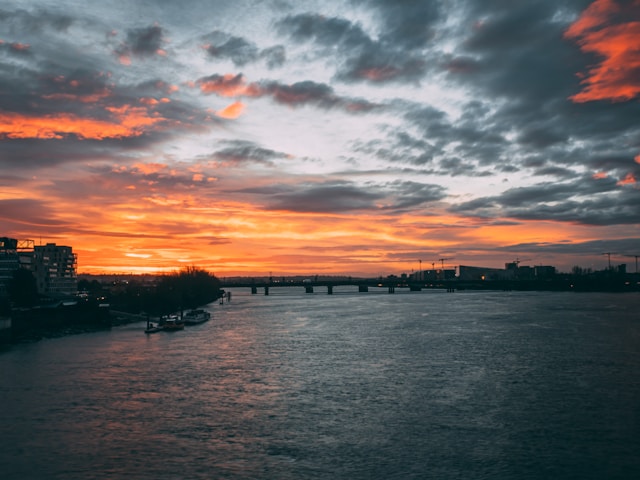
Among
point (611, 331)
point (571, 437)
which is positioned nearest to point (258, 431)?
point (571, 437)

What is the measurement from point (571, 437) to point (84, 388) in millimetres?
41806

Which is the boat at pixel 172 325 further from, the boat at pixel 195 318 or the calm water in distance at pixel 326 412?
the calm water in distance at pixel 326 412

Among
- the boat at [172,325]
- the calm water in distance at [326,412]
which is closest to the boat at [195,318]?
the boat at [172,325]

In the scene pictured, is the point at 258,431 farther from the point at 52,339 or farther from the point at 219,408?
the point at 52,339

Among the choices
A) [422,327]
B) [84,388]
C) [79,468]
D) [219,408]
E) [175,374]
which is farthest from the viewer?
[422,327]

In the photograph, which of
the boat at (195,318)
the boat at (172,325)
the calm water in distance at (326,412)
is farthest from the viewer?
the boat at (195,318)

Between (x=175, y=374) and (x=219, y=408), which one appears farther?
(x=175, y=374)

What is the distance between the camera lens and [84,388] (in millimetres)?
53656

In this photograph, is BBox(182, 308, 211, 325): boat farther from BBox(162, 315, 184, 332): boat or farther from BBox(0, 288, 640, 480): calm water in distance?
BBox(0, 288, 640, 480): calm water in distance

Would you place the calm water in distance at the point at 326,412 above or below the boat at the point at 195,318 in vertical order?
below

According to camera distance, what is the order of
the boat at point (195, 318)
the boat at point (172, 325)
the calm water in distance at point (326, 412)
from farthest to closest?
the boat at point (195, 318) → the boat at point (172, 325) → the calm water in distance at point (326, 412)

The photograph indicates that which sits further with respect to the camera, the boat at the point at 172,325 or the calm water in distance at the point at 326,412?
the boat at the point at 172,325

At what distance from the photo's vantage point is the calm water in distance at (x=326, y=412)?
32.7 m

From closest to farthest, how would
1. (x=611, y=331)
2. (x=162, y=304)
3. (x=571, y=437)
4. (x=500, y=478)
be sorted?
(x=500, y=478)
(x=571, y=437)
(x=611, y=331)
(x=162, y=304)
